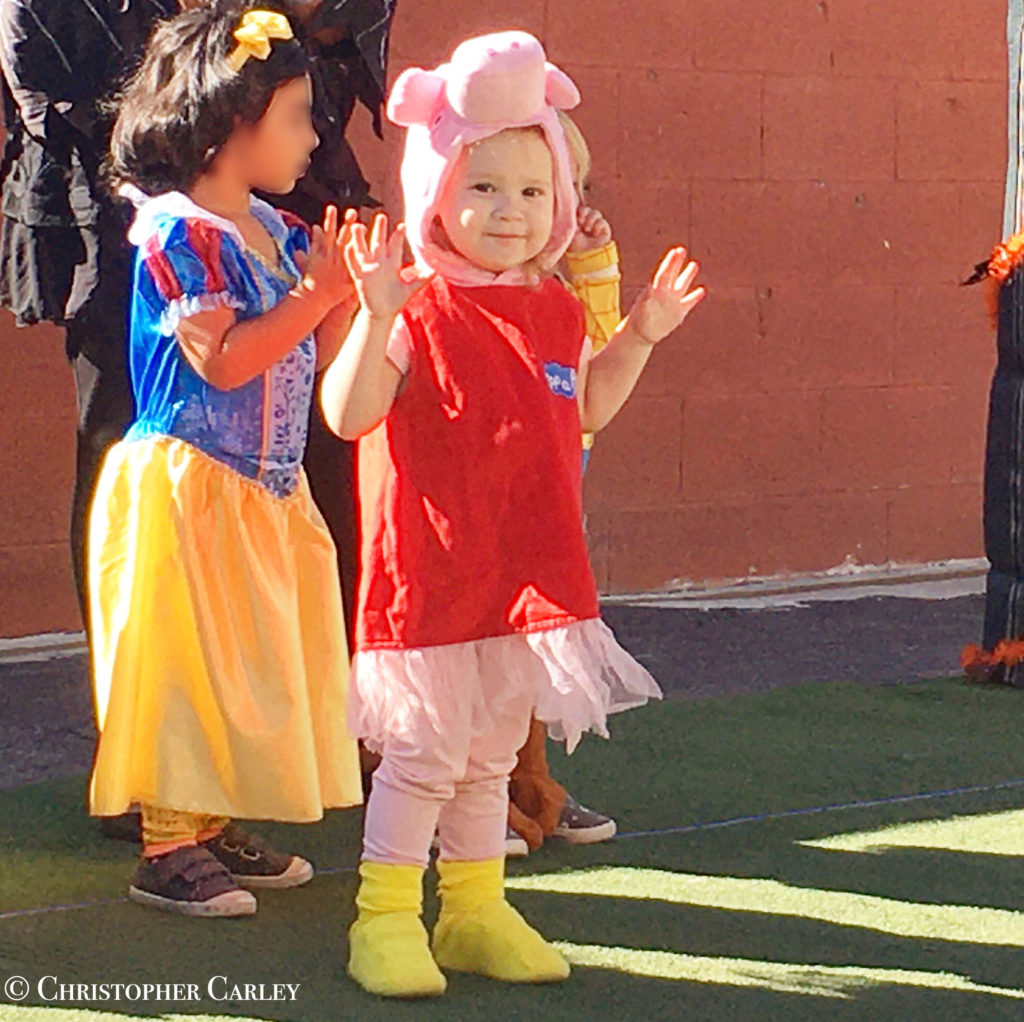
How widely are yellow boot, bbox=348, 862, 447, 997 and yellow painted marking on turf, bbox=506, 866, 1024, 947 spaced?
0.59 m

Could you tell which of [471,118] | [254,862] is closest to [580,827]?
[254,862]

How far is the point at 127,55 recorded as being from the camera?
4.24 meters

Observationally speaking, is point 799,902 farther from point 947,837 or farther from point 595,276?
point 595,276

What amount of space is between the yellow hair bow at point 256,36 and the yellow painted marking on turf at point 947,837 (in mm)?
1805

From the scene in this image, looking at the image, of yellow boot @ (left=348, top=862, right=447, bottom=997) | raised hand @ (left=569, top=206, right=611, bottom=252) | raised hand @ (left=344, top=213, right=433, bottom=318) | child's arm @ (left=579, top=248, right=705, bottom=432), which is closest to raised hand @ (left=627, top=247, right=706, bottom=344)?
child's arm @ (left=579, top=248, right=705, bottom=432)

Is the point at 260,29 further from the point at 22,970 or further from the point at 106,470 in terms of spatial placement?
the point at 22,970

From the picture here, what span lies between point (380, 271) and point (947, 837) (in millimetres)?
1841

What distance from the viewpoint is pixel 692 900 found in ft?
13.3

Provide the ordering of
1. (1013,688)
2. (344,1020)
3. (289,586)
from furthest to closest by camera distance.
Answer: (1013,688) → (289,586) → (344,1020)

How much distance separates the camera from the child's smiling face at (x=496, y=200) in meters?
3.47

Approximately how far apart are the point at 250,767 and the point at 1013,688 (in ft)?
8.83

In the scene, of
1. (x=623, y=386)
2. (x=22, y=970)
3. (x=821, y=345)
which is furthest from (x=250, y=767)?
(x=821, y=345)

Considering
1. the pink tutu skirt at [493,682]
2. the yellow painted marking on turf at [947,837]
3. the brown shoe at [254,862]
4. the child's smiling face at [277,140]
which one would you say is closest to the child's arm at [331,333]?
the child's smiling face at [277,140]

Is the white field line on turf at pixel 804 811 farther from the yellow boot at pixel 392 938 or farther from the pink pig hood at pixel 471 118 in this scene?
the pink pig hood at pixel 471 118
